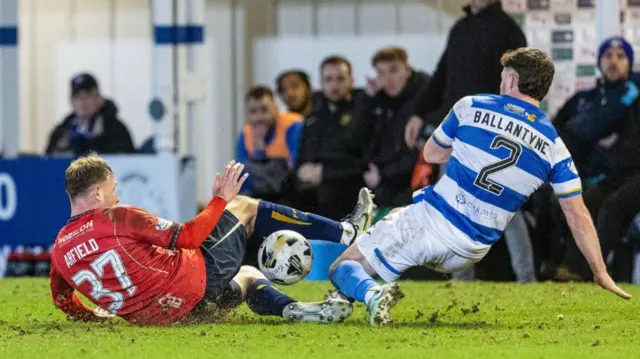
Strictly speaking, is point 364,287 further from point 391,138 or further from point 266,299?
point 391,138

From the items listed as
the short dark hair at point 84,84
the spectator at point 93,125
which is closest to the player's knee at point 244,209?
the spectator at point 93,125

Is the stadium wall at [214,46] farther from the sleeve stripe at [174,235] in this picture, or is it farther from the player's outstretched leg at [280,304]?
the sleeve stripe at [174,235]

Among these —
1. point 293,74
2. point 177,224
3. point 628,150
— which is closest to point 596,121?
point 628,150

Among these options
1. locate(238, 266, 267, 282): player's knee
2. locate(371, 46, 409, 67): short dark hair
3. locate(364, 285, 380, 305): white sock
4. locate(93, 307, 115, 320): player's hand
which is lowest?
locate(93, 307, 115, 320): player's hand

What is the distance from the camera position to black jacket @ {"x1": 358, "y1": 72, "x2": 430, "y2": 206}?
39.8 feet

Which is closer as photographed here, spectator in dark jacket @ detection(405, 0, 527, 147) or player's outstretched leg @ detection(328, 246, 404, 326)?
player's outstretched leg @ detection(328, 246, 404, 326)

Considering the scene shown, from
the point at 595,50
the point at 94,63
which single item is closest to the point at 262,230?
the point at 595,50

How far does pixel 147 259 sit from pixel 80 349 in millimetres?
838

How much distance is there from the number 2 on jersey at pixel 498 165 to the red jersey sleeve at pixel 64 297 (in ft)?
7.63

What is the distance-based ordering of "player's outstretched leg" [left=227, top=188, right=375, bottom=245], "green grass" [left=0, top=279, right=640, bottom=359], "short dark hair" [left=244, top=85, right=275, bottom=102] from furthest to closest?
"short dark hair" [left=244, top=85, right=275, bottom=102], "player's outstretched leg" [left=227, top=188, right=375, bottom=245], "green grass" [left=0, top=279, right=640, bottom=359]

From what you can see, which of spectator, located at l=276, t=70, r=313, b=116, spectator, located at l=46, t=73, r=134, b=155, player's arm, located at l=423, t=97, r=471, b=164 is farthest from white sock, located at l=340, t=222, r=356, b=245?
spectator, located at l=46, t=73, r=134, b=155

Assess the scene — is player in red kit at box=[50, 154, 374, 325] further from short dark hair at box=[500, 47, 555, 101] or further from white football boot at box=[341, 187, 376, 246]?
short dark hair at box=[500, 47, 555, 101]

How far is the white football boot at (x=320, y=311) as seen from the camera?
764 cm

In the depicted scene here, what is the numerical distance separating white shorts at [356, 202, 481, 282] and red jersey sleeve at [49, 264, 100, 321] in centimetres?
162
